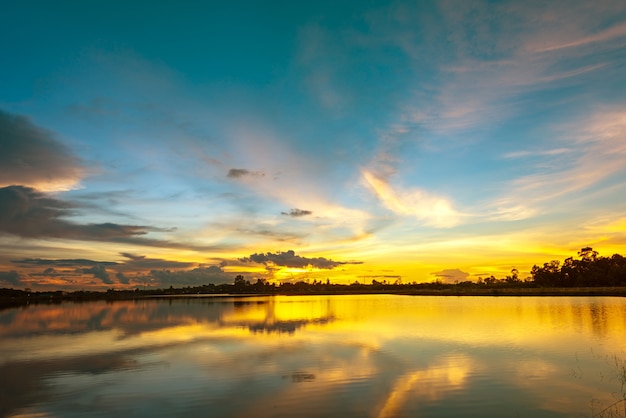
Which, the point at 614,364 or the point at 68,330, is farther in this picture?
the point at 68,330

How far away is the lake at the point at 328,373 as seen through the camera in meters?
18.5

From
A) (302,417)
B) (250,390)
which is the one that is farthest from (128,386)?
(302,417)

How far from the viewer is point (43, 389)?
22.8 metres

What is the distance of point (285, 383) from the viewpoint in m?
23.0

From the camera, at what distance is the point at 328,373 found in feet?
82.5

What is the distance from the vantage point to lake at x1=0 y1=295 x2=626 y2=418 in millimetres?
18531

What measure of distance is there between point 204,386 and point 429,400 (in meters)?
11.8

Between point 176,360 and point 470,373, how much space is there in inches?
796

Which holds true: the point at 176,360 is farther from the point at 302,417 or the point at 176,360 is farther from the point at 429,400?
the point at 429,400

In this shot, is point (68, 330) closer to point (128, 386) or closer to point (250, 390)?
point (128, 386)

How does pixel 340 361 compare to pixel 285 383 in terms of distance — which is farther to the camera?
pixel 340 361

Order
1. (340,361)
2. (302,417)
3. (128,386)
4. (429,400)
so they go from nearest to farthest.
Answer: (302,417) < (429,400) < (128,386) < (340,361)

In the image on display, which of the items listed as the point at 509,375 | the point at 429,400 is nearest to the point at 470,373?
the point at 509,375

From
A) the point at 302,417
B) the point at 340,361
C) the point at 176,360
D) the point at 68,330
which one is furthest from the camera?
the point at 68,330
